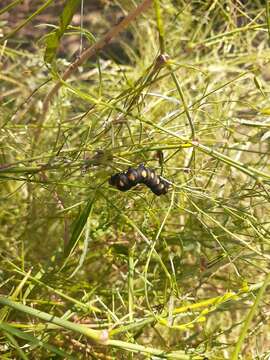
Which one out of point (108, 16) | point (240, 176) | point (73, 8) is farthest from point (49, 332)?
point (108, 16)

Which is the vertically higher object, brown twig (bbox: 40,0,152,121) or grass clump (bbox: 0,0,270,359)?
brown twig (bbox: 40,0,152,121)

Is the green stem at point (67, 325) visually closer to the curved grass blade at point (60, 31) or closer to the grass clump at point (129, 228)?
the grass clump at point (129, 228)

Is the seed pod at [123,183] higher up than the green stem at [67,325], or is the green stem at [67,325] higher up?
the seed pod at [123,183]

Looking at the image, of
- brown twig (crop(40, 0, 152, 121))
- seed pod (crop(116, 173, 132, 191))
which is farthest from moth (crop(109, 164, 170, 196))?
brown twig (crop(40, 0, 152, 121))

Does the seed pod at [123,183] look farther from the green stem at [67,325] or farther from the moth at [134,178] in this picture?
the green stem at [67,325]

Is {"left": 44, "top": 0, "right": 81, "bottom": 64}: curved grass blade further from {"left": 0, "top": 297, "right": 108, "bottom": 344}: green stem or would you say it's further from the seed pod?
{"left": 0, "top": 297, "right": 108, "bottom": 344}: green stem

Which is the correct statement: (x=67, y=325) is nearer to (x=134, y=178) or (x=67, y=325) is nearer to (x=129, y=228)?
(x=134, y=178)

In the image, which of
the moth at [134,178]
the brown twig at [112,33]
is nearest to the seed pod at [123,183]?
the moth at [134,178]

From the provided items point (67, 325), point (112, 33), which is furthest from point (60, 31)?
point (67, 325)

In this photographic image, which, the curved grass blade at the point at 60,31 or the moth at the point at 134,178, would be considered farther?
the moth at the point at 134,178

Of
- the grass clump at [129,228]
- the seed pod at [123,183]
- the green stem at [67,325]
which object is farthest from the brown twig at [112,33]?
the green stem at [67,325]

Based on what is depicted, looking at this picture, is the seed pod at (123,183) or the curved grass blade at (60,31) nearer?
the curved grass blade at (60,31)
